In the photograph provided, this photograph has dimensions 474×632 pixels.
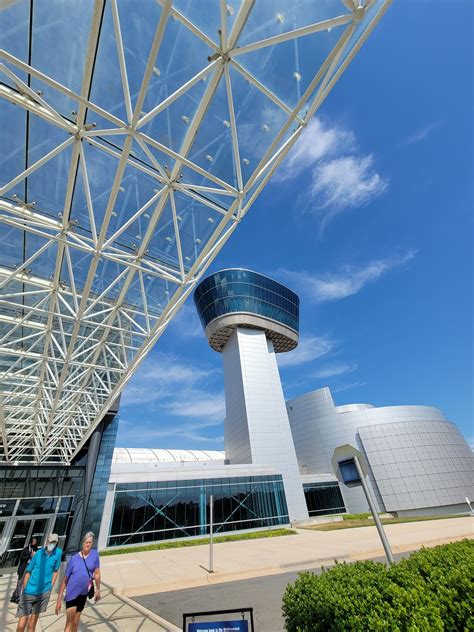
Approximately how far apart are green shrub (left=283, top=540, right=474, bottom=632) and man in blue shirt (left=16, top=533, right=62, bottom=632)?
4512 mm

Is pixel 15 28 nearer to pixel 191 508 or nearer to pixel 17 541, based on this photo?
pixel 17 541

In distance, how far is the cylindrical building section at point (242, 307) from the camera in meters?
49.8

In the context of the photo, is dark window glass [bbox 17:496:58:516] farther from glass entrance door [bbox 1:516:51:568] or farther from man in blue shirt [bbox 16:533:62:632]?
man in blue shirt [bbox 16:533:62:632]

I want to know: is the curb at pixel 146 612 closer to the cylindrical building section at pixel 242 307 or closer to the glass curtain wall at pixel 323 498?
the glass curtain wall at pixel 323 498

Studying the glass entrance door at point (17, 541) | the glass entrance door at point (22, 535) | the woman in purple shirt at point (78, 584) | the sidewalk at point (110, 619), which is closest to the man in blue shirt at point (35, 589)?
the woman in purple shirt at point (78, 584)

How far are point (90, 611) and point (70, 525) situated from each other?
20.2 meters

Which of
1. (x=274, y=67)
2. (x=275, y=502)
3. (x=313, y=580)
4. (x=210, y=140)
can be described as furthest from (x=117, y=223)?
(x=275, y=502)

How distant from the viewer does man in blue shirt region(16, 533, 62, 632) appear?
17.5ft

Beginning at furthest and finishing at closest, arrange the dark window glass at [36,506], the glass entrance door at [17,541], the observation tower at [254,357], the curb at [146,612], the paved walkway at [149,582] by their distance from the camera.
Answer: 1. the observation tower at [254,357]
2. the dark window glass at [36,506]
3. the glass entrance door at [17,541]
4. the paved walkway at [149,582]
5. the curb at [146,612]

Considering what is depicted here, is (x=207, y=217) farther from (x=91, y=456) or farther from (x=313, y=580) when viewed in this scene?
(x=91, y=456)

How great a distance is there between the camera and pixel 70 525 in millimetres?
22859

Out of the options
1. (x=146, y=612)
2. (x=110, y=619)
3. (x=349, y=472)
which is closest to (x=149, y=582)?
(x=146, y=612)

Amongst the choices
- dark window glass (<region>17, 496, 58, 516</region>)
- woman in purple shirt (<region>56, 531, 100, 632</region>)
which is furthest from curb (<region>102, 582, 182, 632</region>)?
dark window glass (<region>17, 496, 58, 516</region>)

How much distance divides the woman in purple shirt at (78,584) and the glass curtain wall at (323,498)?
3952 cm
